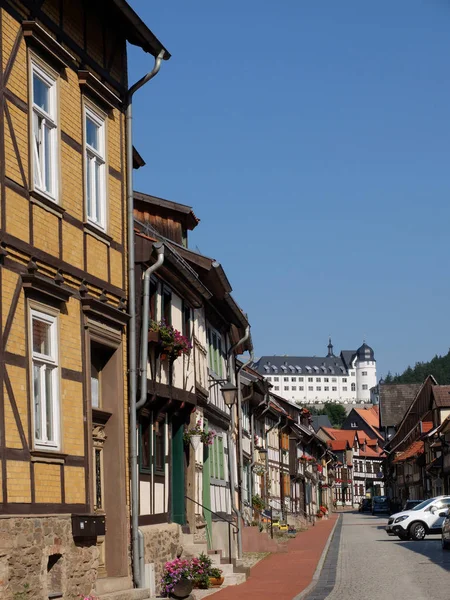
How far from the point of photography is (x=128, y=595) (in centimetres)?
1658

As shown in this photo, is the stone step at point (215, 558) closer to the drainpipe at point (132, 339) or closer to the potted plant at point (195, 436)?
the potted plant at point (195, 436)

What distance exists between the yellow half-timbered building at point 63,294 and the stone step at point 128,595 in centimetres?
29

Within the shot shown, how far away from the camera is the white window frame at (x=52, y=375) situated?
534 inches

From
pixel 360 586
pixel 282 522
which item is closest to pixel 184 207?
pixel 360 586

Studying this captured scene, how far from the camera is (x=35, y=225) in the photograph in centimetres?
1387

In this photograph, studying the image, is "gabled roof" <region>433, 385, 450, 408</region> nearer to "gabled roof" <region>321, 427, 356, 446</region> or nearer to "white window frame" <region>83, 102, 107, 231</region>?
"gabled roof" <region>321, 427, 356, 446</region>

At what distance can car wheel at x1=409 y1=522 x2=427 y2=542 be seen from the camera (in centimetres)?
4338

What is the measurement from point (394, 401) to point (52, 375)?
12205 centimetres

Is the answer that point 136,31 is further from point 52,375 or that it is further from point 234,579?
point 234,579

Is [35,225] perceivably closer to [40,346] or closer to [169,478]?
[40,346]

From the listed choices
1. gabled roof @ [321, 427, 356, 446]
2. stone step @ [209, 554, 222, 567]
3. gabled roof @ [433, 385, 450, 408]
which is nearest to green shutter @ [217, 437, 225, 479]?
stone step @ [209, 554, 222, 567]

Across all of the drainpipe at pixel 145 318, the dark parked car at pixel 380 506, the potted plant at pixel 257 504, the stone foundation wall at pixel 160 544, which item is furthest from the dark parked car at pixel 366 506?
the drainpipe at pixel 145 318

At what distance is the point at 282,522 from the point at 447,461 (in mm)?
23260

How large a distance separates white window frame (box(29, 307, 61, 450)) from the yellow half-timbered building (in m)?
0.02
